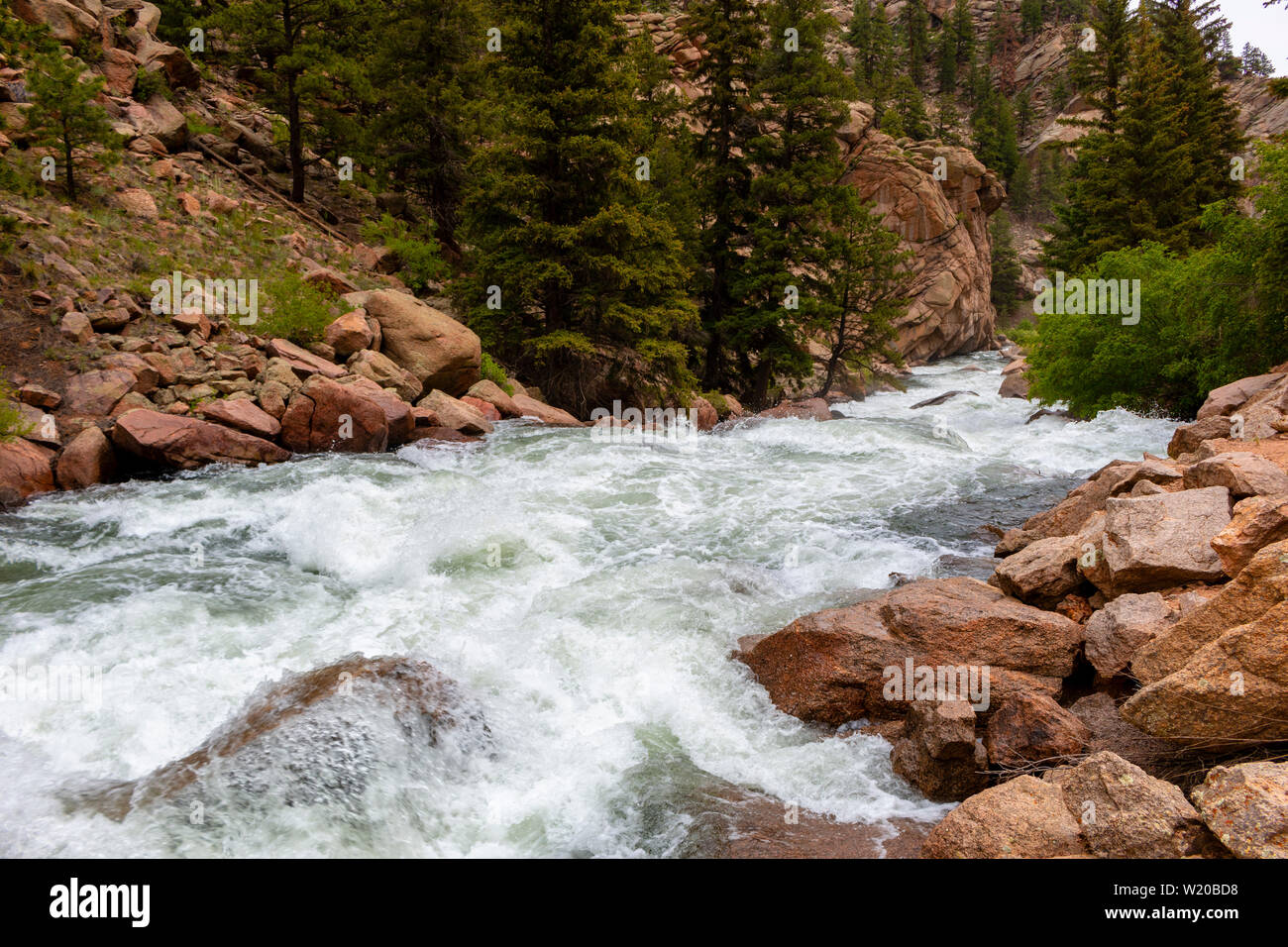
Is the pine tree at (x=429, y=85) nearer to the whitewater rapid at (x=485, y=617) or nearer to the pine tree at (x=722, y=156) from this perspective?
the pine tree at (x=722, y=156)

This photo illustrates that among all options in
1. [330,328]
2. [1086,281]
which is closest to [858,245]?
[1086,281]

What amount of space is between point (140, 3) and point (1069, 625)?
95.9 ft

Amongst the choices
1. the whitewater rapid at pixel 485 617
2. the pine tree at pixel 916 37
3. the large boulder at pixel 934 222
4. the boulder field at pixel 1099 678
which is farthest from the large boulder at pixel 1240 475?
the pine tree at pixel 916 37

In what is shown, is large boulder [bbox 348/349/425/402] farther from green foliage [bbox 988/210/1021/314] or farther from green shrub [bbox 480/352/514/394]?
green foliage [bbox 988/210/1021/314]

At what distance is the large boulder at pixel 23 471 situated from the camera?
995 cm

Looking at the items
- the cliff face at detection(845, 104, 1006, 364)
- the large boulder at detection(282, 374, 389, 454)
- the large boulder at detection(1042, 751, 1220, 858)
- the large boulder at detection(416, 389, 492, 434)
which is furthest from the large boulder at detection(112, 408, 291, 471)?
the cliff face at detection(845, 104, 1006, 364)

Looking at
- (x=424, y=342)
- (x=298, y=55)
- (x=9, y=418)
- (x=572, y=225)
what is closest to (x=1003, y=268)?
(x=572, y=225)

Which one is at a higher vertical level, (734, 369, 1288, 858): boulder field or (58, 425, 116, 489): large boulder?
(58, 425, 116, 489): large boulder

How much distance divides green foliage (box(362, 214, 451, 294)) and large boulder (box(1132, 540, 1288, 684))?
2047 centimetres

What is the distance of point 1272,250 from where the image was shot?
46.2 ft

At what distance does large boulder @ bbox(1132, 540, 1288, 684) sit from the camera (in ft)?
15.5

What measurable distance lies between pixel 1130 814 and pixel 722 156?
2506cm

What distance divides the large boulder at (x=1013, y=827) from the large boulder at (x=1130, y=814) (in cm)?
9

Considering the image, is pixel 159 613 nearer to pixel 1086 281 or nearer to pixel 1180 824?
pixel 1180 824
